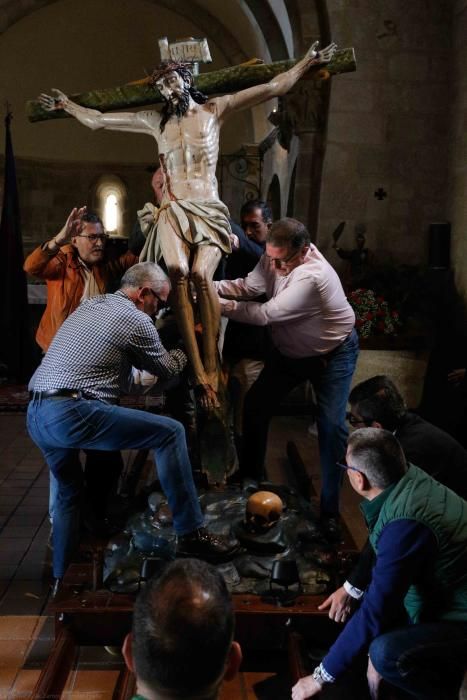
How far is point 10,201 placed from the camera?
8219 mm

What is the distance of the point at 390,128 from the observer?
7496 mm

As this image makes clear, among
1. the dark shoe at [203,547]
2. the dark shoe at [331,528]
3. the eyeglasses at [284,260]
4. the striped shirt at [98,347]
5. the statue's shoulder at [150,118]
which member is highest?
the statue's shoulder at [150,118]

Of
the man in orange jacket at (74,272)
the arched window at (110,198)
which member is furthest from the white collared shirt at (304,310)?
the arched window at (110,198)

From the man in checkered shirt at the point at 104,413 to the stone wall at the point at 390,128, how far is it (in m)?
4.61

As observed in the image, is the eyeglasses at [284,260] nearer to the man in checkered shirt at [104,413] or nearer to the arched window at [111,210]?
the man in checkered shirt at [104,413]

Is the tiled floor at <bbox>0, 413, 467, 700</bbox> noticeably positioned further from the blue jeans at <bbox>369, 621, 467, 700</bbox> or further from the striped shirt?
the striped shirt

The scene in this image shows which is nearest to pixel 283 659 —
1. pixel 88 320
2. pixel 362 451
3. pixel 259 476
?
pixel 362 451

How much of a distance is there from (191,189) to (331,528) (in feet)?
6.76

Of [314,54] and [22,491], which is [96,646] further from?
[314,54]

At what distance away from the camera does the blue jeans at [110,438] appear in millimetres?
3141

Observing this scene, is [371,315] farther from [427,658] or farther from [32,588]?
[427,658]

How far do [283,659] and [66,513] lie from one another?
1196 millimetres

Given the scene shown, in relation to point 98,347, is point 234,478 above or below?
below

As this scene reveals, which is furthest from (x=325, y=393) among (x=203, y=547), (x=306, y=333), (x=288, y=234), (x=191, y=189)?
(x=191, y=189)
